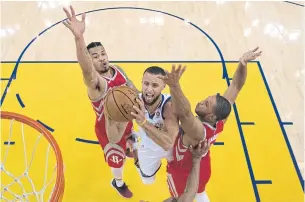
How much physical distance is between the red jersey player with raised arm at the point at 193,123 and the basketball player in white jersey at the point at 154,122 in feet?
0.35

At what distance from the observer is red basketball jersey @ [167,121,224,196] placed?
2561 mm

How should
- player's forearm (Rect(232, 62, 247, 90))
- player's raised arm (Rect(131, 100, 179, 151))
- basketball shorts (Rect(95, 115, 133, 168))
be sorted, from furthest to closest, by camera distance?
basketball shorts (Rect(95, 115, 133, 168))
player's forearm (Rect(232, 62, 247, 90))
player's raised arm (Rect(131, 100, 179, 151))

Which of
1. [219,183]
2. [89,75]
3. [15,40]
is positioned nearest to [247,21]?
[219,183]

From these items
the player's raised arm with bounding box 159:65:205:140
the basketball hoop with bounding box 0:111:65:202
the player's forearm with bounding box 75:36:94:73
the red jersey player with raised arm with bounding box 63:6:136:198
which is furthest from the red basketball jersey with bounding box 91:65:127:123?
the player's raised arm with bounding box 159:65:205:140

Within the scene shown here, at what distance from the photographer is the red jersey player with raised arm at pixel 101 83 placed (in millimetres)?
2646

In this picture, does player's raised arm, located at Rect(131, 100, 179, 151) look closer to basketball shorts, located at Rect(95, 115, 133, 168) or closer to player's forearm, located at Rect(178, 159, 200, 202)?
player's forearm, located at Rect(178, 159, 200, 202)

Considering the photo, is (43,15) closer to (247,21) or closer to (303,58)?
(247,21)

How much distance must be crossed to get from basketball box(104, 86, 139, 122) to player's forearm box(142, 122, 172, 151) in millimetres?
146

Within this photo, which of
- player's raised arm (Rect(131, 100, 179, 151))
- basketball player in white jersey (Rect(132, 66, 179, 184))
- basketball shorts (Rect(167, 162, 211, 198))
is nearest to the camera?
player's raised arm (Rect(131, 100, 179, 151))

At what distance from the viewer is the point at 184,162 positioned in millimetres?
2658

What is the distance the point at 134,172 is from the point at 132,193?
272 mm

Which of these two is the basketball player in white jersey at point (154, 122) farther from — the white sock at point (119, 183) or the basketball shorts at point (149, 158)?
the white sock at point (119, 183)

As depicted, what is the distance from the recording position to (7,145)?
4008mm

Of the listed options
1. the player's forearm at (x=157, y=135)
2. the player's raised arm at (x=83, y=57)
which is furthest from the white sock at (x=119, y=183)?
the player's forearm at (x=157, y=135)
